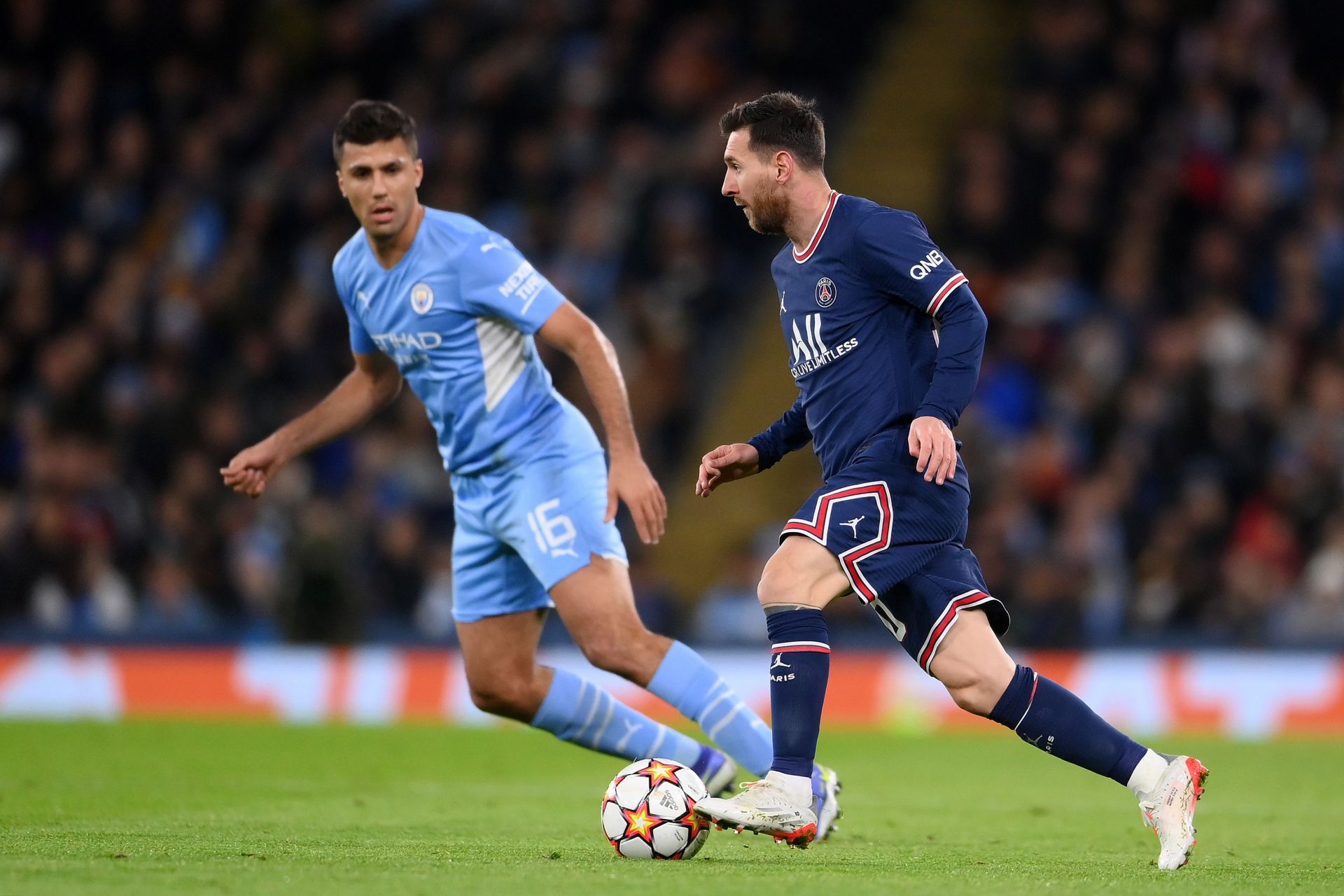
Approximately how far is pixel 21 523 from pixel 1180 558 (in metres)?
8.29

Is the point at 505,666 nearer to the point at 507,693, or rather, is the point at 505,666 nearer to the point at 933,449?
the point at 507,693

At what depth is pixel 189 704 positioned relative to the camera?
1244 centimetres

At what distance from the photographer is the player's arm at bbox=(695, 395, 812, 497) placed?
18.1 ft

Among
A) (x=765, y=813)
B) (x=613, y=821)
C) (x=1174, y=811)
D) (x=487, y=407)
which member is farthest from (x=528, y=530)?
(x=1174, y=811)

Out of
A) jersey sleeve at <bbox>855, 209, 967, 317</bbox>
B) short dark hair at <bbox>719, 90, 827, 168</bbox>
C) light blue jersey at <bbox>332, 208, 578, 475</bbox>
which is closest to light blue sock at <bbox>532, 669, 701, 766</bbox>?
light blue jersey at <bbox>332, 208, 578, 475</bbox>

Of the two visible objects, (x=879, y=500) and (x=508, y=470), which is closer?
(x=879, y=500)

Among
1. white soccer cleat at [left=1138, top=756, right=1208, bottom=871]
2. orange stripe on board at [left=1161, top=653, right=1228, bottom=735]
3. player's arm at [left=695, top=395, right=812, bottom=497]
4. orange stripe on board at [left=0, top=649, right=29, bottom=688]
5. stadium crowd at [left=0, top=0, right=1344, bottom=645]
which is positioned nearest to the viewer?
white soccer cleat at [left=1138, top=756, right=1208, bottom=871]

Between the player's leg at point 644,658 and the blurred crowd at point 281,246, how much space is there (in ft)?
22.2

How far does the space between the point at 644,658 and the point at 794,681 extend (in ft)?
3.31

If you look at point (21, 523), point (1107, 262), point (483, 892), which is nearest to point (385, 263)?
point (483, 892)

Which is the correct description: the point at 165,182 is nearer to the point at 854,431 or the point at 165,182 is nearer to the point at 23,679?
the point at 23,679

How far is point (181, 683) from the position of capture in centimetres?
1246

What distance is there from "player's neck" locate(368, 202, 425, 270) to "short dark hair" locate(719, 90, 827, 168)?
4.43 ft

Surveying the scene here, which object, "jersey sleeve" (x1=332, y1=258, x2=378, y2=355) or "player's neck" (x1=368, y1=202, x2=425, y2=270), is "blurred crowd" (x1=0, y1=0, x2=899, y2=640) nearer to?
"jersey sleeve" (x1=332, y1=258, x2=378, y2=355)
